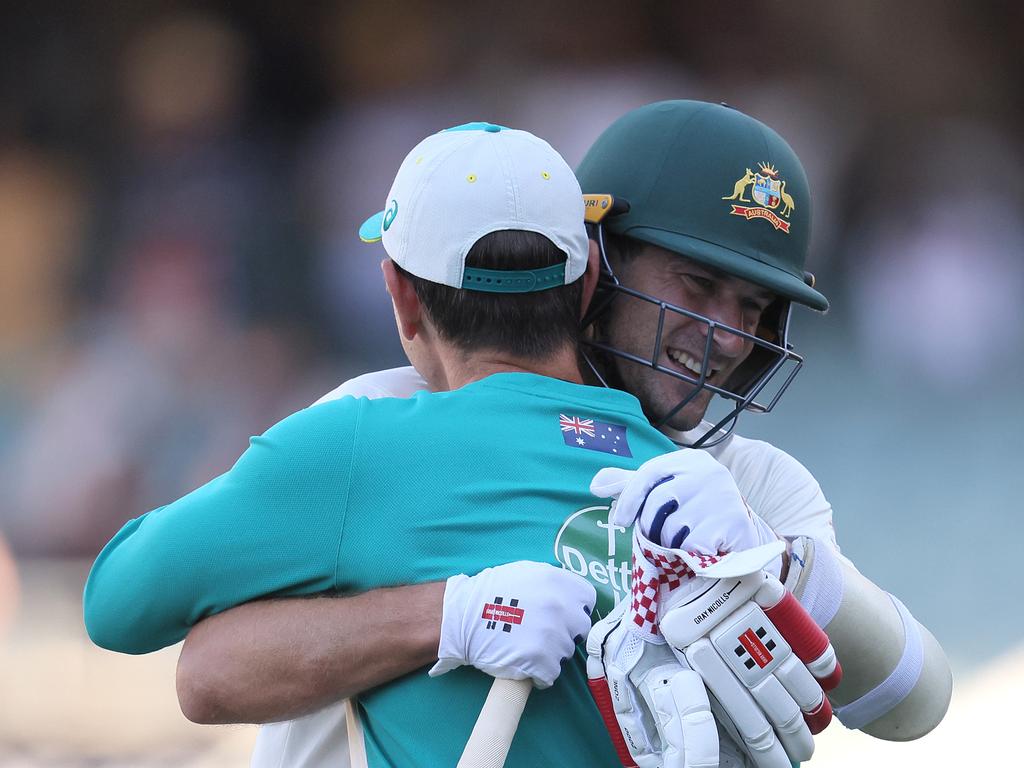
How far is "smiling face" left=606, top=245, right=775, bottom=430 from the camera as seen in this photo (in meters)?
1.98

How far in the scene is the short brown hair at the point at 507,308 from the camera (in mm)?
1419

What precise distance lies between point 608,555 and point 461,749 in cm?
24

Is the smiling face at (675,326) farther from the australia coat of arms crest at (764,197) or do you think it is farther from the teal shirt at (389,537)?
the teal shirt at (389,537)

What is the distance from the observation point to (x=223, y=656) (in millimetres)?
1268

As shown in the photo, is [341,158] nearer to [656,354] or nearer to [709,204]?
[709,204]

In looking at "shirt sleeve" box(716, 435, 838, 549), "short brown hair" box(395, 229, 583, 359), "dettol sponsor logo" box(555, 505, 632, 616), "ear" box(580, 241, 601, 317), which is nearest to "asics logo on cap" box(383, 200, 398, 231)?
"short brown hair" box(395, 229, 583, 359)

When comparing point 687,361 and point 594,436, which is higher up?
point 594,436

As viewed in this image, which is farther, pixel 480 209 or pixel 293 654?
pixel 480 209

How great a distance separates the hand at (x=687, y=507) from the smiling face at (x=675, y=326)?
79 centimetres

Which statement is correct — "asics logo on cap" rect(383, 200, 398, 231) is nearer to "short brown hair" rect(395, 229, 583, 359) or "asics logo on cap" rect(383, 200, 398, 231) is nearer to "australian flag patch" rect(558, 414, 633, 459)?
"short brown hair" rect(395, 229, 583, 359)

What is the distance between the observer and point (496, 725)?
4.00 feet

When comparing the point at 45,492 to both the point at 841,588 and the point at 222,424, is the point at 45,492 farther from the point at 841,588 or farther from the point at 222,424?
the point at 841,588

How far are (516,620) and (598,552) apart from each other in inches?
5.9

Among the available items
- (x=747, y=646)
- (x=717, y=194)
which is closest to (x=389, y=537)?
(x=747, y=646)
